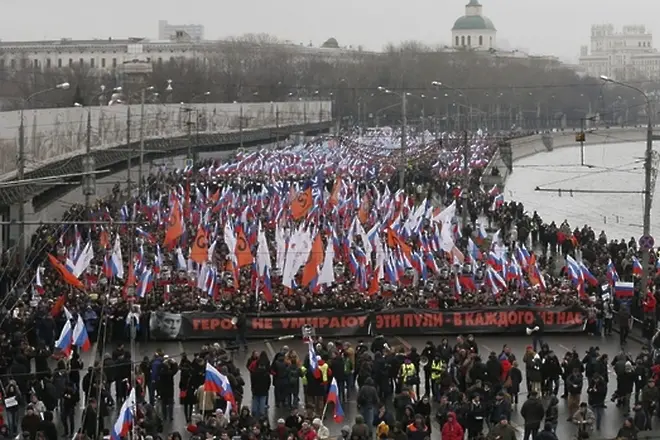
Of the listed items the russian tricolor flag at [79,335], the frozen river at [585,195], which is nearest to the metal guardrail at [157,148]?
the russian tricolor flag at [79,335]

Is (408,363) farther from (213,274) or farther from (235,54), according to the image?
(235,54)

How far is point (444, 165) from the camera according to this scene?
224 feet

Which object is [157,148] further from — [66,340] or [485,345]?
[66,340]

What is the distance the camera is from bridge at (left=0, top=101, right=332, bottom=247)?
40.6 meters

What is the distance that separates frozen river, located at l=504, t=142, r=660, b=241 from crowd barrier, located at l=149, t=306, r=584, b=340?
14843 millimetres

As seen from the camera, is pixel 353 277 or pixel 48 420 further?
pixel 353 277

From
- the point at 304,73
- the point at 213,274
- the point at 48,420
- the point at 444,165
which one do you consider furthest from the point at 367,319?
the point at 304,73

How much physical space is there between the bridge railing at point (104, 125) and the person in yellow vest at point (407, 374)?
69.4 ft

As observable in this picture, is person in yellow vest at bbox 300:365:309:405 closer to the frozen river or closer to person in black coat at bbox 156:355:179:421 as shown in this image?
person in black coat at bbox 156:355:179:421

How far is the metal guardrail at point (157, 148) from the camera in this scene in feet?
116

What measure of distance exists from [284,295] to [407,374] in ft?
23.1

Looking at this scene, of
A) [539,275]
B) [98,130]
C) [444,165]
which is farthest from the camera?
[444,165]

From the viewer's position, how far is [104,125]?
6138 cm

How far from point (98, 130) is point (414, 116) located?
8548cm
